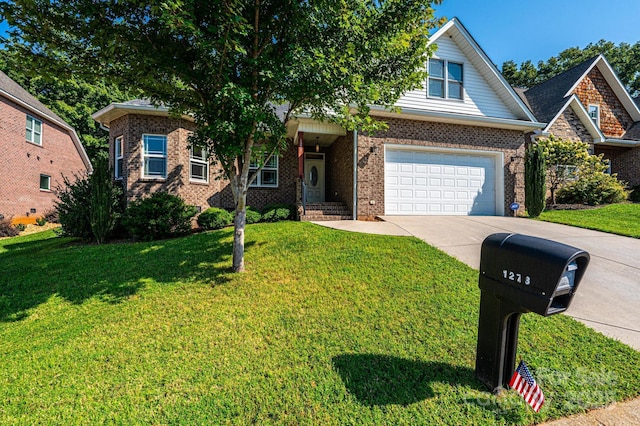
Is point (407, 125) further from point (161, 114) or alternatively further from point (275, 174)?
point (161, 114)

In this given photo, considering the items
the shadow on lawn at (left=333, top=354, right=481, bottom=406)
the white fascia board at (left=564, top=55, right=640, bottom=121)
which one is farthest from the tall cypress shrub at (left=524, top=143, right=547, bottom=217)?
the shadow on lawn at (left=333, top=354, right=481, bottom=406)

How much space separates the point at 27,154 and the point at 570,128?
28.1 m

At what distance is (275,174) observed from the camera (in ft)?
40.5

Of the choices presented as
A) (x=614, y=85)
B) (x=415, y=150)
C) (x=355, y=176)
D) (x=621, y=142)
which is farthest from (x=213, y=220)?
(x=614, y=85)

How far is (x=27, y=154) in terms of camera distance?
1541cm

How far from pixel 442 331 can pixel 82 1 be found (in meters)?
6.36

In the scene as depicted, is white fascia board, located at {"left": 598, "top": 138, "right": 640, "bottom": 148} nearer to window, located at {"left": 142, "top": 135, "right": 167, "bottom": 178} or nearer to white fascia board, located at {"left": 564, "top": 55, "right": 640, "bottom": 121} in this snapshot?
white fascia board, located at {"left": 564, "top": 55, "right": 640, "bottom": 121}

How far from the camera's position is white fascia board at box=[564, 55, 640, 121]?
1460 centimetres

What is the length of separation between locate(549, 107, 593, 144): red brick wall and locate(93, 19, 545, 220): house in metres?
4.29

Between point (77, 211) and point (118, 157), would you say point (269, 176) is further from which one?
point (77, 211)

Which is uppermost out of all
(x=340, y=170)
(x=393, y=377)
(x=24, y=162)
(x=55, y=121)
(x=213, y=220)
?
Result: (x=55, y=121)

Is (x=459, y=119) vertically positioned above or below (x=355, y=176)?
above

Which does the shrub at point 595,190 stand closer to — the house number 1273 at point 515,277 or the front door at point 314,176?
the front door at point 314,176

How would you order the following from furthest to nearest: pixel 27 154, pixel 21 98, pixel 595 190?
pixel 27 154 → pixel 21 98 → pixel 595 190
